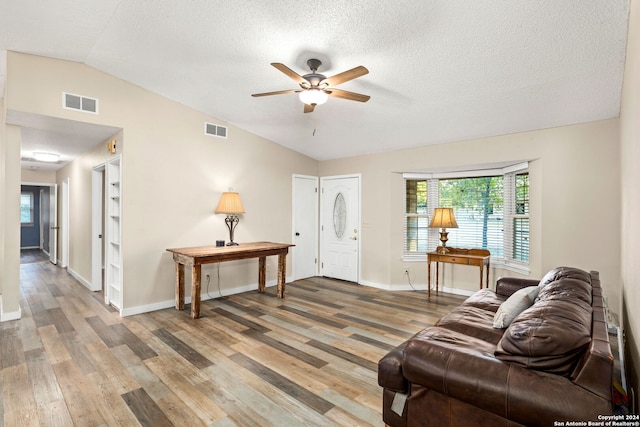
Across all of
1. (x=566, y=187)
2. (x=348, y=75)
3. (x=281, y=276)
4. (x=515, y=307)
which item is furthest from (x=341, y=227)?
(x=515, y=307)

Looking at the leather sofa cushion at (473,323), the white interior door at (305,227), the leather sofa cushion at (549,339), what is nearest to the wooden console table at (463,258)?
the leather sofa cushion at (473,323)

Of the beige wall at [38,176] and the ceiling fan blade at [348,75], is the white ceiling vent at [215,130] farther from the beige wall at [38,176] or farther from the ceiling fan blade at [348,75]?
the beige wall at [38,176]

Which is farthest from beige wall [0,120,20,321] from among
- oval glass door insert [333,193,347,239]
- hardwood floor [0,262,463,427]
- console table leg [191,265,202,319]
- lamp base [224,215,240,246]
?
oval glass door insert [333,193,347,239]

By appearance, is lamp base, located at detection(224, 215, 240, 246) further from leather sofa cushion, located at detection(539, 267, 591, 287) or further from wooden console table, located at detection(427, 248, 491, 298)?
leather sofa cushion, located at detection(539, 267, 591, 287)

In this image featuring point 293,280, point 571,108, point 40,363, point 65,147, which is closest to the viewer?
point 40,363

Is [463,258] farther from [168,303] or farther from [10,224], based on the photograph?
[10,224]

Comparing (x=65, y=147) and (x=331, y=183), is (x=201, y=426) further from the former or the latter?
(x=65, y=147)

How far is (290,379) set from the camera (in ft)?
8.36

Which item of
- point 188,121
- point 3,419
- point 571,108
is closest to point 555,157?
point 571,108

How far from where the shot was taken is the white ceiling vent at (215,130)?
4.73 meters

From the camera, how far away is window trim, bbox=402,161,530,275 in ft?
14.6

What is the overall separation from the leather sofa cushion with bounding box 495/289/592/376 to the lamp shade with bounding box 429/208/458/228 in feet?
10.7

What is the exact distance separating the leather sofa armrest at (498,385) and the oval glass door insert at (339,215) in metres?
4.31

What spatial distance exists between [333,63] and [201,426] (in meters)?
3.05
